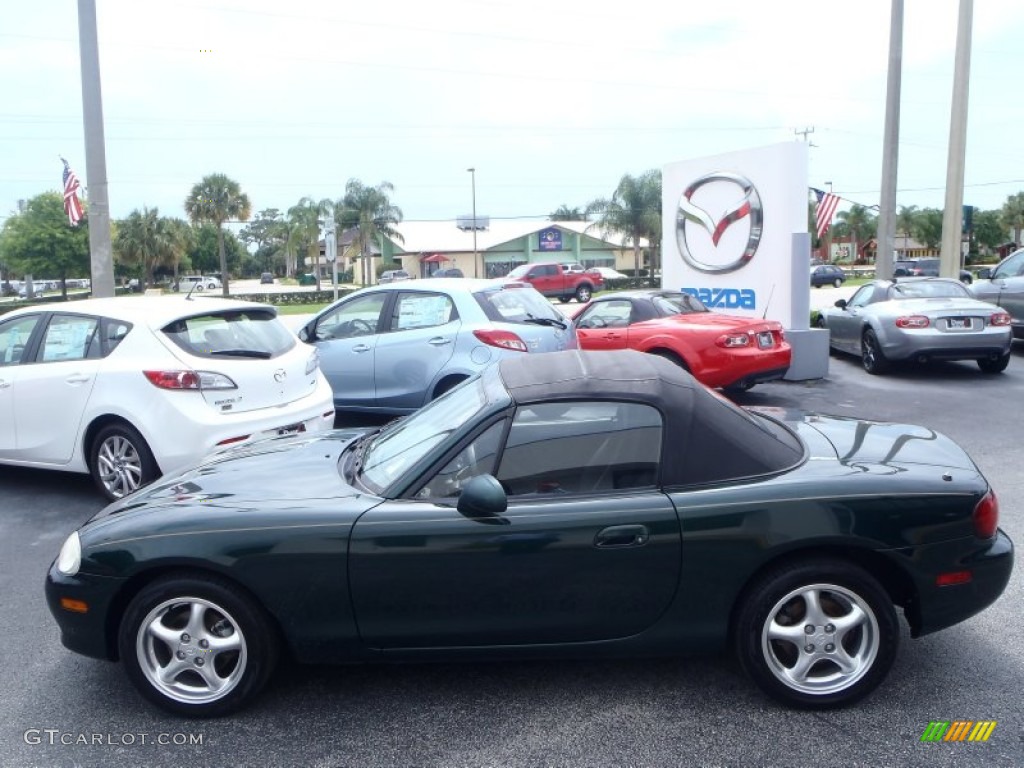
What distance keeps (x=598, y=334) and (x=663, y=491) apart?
7.64 meters

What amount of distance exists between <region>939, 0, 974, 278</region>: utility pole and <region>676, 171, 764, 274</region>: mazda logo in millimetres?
7773

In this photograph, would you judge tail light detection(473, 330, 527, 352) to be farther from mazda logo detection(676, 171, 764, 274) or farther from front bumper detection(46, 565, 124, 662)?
mazda logo detection(676, 171, 764, 274)

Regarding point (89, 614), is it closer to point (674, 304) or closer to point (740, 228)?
point (674, 304)

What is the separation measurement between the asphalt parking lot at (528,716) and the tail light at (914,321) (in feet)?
26.2

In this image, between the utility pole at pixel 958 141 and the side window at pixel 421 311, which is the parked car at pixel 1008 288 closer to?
the utility pole at pixel 958 141

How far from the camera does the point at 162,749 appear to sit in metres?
3.34

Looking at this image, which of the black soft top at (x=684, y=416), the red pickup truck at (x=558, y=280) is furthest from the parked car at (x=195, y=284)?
the black soft top at (x=684, y=416)

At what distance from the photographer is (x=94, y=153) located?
1252cm

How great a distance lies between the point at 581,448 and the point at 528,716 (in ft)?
3.55

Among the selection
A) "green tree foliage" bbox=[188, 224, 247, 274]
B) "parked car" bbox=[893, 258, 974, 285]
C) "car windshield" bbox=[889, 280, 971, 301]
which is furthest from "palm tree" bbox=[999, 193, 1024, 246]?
"car windshield" bbox=[889, 280, 971, 301]

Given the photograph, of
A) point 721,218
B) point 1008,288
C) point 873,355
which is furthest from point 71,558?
point 1008,288

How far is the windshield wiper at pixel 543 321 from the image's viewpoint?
8.62 m

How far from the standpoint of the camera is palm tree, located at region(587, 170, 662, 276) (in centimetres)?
4606

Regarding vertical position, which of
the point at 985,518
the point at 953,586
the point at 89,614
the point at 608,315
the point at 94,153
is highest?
the point at 94,153
